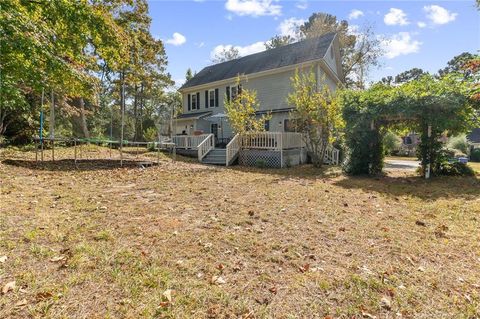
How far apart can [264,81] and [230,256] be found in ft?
56.9

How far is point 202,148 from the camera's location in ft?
48.8

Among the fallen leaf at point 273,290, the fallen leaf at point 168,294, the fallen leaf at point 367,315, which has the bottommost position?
the fallen leaf at point 367,315

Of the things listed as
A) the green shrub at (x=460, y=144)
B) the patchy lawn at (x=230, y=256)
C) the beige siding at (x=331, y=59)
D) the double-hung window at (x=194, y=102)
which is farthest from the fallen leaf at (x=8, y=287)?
the green shrub at (x=460, y=144)

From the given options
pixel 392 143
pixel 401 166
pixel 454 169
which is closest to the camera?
pixel 454 169

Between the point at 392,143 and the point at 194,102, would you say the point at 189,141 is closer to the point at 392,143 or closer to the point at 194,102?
the point at 194,102

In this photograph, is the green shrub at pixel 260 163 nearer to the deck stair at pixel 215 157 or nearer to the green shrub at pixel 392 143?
the deck stair at pixel 215 157

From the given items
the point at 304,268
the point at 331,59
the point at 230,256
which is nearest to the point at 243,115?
the point at 331,59

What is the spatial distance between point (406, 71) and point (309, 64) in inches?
2427

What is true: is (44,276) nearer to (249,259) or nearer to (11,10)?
(249,259)

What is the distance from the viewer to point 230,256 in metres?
3.21

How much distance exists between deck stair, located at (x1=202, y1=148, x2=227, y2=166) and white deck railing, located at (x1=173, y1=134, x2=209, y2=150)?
1173 mm

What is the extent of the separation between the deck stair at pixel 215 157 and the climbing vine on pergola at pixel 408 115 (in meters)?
6.17

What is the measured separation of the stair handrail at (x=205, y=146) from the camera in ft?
48.3

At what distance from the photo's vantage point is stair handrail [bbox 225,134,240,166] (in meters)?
13.5
